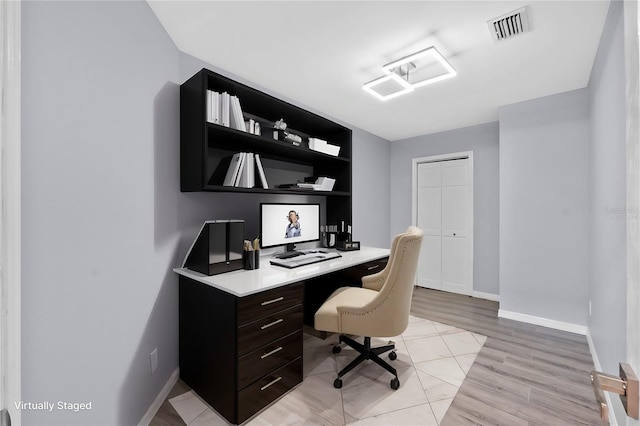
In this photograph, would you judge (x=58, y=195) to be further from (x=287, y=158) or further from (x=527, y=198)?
(x=527, y=198)

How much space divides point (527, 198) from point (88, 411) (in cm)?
397

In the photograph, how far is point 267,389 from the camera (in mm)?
1640

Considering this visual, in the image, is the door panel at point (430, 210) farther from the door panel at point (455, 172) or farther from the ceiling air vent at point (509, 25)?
the ceiling air vent at point (509, 25)

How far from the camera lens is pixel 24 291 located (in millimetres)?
912

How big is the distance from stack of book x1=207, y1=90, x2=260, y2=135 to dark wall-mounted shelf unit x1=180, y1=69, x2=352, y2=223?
6cm

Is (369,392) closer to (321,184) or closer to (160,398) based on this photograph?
(160,398)

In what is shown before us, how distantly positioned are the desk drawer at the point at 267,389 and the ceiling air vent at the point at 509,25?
2.62 metres

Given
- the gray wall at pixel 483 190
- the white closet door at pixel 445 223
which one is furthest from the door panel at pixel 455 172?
the gray wall at pixel 483 190

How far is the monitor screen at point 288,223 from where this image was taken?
2355 mm

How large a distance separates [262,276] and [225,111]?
1.19 meters

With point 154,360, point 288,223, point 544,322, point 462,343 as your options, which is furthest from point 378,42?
point 544,322

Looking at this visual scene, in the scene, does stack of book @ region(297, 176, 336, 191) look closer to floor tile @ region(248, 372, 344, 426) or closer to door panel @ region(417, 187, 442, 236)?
floor tile @ region(248, 372, 344, 426)
